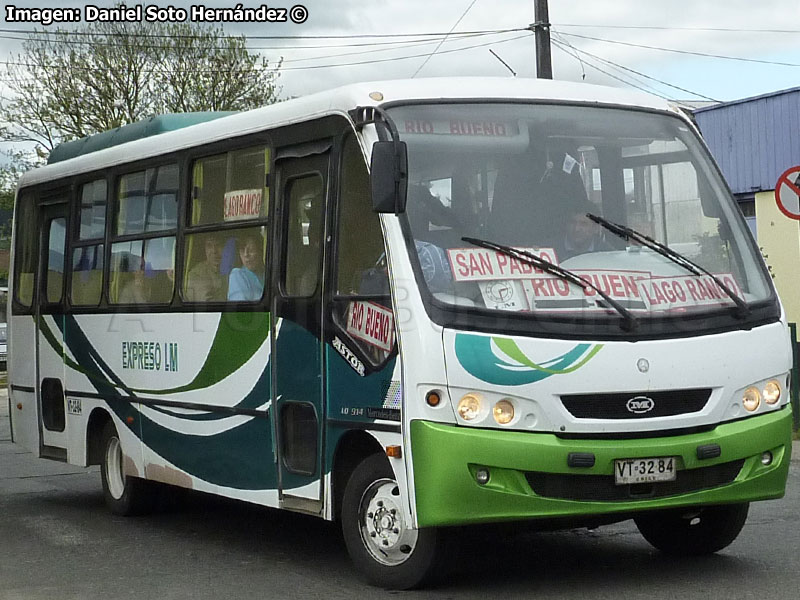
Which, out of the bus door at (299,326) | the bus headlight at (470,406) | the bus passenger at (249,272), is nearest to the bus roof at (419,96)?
the bus door at (299,326)

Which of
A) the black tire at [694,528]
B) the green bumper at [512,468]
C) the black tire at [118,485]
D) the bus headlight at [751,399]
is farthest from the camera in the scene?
the black tire at [118,485]

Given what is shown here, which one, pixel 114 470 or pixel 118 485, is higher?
pixel 114 470

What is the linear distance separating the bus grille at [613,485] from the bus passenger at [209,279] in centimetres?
303

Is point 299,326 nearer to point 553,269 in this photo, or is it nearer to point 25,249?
point 553,269

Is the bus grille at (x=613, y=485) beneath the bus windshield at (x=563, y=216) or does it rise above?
beneath

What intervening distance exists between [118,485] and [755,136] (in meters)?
17.4

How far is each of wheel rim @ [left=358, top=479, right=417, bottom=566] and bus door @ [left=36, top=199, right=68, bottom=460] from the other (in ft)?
16.9

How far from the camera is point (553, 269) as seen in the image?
25.2ft

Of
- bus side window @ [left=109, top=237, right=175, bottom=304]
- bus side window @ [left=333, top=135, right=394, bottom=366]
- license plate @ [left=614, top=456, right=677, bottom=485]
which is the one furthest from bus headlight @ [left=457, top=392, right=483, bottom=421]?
bus side window @ [left=109, top=237, right=175, bottom=304]

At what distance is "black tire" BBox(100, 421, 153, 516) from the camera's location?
38.0 ft

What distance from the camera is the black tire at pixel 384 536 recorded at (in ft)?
25.4

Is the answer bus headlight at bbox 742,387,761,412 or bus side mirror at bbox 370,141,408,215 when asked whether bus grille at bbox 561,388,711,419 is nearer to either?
bus headlight at bbox 742,387,761,412

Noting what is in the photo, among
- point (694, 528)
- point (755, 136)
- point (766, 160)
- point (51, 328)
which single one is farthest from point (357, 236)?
point (755, 136)

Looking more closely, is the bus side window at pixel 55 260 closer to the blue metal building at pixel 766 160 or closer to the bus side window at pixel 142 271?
the bus side window at pixel 142 271
